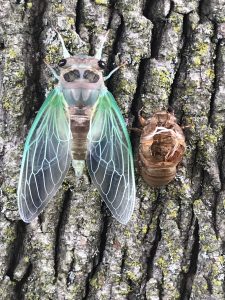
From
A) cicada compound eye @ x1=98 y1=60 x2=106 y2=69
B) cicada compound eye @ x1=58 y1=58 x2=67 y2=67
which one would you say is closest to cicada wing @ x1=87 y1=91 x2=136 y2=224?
cicada compound eye @ x1=98 y1=60 x2=106 y2=69

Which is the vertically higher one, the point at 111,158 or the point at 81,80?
the point at 81,80

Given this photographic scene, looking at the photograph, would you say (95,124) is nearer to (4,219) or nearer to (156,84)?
(156,84)

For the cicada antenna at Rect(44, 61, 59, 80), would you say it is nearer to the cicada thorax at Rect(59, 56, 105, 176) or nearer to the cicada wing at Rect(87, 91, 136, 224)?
the cicada thorax at Rect(59, 56, 105, 176)

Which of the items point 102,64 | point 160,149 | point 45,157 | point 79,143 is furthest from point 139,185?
point 102,64

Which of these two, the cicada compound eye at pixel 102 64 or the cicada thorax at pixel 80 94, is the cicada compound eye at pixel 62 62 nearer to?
the cicada thorax at pixel 80 94

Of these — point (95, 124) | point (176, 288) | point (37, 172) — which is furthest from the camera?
point (95, 124)

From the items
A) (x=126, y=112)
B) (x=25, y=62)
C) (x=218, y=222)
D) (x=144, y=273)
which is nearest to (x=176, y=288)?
(x=144, y=273)

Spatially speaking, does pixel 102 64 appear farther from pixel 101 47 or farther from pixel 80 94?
pixel 80 94
